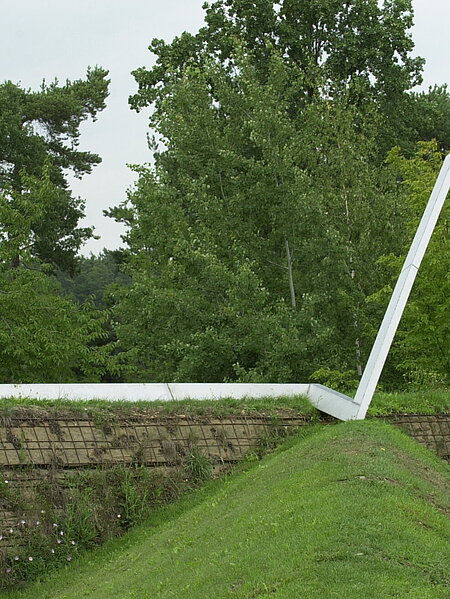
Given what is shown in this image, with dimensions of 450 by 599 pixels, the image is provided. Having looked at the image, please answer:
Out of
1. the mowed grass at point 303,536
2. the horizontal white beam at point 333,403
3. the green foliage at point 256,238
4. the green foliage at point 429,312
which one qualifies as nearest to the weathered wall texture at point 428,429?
the horizontal white beam at point 333,403

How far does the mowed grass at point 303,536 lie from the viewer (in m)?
5.39

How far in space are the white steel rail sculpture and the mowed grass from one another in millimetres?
764

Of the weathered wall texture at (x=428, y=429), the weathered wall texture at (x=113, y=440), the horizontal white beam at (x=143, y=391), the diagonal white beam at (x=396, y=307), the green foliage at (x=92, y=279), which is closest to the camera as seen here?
the weathered wall texture at (x=113, y=440)

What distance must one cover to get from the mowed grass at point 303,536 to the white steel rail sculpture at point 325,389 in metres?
0.76

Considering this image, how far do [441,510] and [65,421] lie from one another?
4.42 metres

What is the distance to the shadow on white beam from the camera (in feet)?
35.4

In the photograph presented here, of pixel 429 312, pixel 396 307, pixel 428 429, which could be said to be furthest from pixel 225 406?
pixel 429 312

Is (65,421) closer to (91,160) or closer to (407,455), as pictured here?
(407,455)

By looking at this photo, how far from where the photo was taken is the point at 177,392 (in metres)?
11.8

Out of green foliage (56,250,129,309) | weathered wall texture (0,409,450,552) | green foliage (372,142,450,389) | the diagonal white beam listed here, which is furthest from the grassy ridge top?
green foliage (56,250,129,309)

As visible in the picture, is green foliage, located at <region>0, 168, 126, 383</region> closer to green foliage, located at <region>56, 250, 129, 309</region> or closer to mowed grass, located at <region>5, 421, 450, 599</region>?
mowed grass, located at <region>5, 421, 450, 599</region>

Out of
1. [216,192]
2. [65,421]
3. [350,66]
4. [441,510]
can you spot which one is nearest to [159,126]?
[216,192]

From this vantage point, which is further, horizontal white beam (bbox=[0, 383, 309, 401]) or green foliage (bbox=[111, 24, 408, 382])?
green foliage (bbox=[111, 24, 408, 382])

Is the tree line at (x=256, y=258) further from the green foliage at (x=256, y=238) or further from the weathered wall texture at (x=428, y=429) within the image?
the weathered wall texture at (x=428, y=429)
